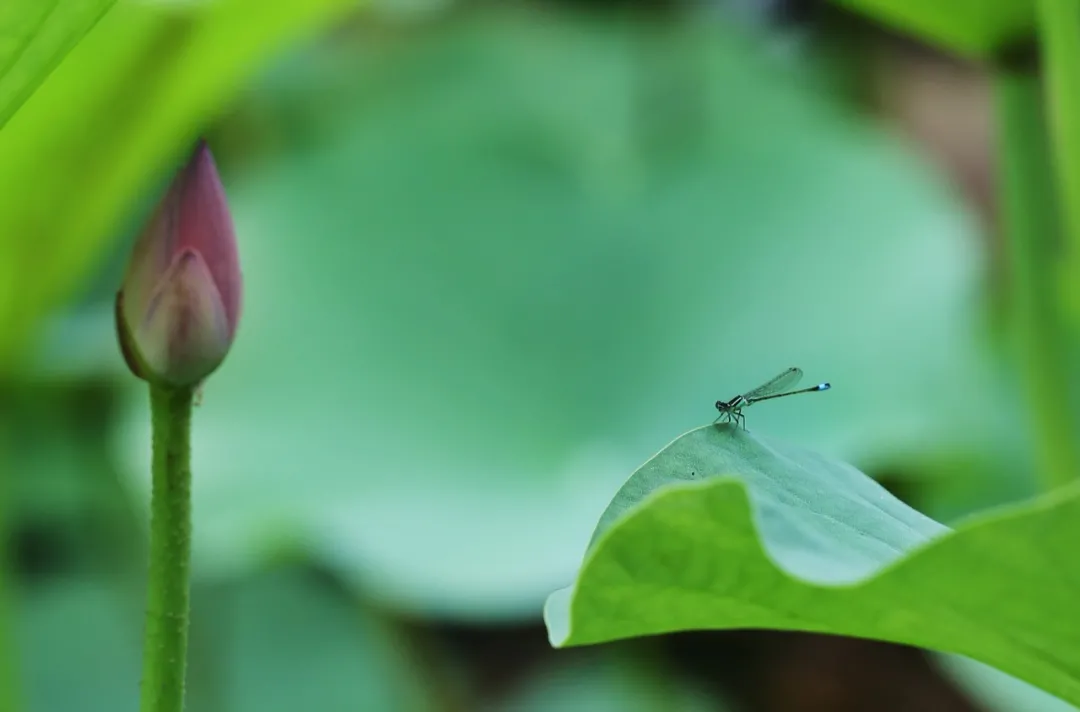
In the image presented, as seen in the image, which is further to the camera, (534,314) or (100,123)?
(534,314)

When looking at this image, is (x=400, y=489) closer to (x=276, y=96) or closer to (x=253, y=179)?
(x=253, y=179)

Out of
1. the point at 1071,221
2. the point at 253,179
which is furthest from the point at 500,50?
the point at 1071,221

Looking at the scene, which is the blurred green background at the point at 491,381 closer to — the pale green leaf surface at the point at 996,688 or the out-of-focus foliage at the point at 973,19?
the pale green leaf surface at the point at 996,688

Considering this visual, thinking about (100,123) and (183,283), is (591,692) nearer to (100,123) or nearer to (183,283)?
A: (100,123)

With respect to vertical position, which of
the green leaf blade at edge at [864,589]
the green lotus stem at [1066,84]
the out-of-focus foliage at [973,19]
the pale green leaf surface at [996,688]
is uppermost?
the out-of-focus foliage at [973,19]

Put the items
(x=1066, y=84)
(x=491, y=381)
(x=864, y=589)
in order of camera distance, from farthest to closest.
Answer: (x=491, y=381) < (x=1066, y=84) < (x=864, y=589)

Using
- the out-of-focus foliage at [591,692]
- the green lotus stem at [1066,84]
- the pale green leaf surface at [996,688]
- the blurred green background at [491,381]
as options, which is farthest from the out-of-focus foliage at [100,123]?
the out-of-focus foliage at [591,692]

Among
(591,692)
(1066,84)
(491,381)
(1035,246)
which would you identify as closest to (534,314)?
(491,381)
